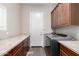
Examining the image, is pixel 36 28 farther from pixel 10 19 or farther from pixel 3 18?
pixel 3 18

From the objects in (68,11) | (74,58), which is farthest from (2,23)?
(74,58)

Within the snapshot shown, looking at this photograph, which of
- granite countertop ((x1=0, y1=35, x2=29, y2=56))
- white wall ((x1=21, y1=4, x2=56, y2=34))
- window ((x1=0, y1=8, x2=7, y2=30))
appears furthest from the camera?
white wall ((x1=21, y1=4, x2=56, y2=34))

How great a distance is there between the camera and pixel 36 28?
7.51 metres

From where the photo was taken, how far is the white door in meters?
7.34

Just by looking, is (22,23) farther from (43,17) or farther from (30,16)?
(43,17)

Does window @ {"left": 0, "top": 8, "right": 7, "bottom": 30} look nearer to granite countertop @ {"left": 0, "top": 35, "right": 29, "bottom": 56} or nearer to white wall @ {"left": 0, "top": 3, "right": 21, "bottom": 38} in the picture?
white wall @ {"left": 0, "top": 3, "right": 21, "bottom": 38}

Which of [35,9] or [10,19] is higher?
[35,9]

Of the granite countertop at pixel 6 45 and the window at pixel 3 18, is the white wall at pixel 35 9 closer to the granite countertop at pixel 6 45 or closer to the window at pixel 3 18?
the window at pixel 3 18

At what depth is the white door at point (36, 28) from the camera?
7340 millimetres

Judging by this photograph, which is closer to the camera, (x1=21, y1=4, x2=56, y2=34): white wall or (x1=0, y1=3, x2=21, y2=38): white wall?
(x1=0, y1=3, x2=21, y2=38): white wall

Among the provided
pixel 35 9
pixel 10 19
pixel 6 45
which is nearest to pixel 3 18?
pixel 10 19

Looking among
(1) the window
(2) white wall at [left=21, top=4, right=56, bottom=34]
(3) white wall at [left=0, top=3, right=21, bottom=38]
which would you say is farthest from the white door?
(1) the window

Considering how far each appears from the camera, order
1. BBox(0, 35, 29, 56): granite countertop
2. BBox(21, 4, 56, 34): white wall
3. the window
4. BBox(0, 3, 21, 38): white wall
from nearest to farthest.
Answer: BBox(0, 35, 29, 56): granite countertop
the window
BBox(0, 3, 21, 38): white wall
BBox(21, 4, 56, 34): white wall

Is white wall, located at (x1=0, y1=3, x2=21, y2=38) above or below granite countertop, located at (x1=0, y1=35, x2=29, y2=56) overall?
above
